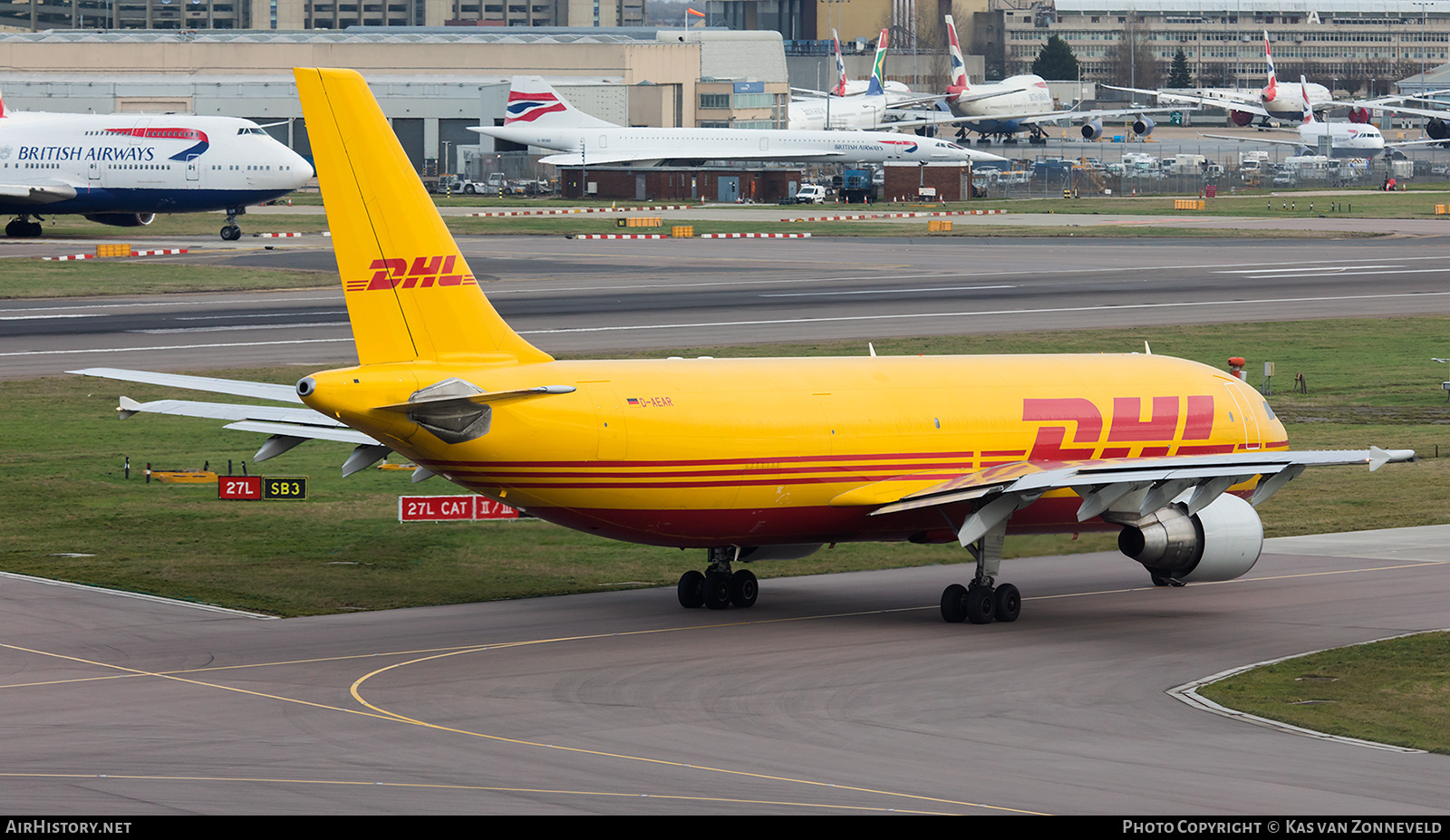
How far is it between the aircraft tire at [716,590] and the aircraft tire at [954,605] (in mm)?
3828

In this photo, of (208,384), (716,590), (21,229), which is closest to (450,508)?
(208,384)

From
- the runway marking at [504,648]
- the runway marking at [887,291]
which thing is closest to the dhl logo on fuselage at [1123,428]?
the runway marking at [504,648]

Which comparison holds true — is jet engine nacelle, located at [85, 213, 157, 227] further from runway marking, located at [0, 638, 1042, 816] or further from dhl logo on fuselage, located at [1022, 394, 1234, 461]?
dhl logo on fuselage, located at [1022, 394, 1234, 461]

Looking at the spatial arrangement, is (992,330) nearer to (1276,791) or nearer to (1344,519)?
(1344,519)

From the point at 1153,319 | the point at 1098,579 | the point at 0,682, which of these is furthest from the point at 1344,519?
the point at 1153,319

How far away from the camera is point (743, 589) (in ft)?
106

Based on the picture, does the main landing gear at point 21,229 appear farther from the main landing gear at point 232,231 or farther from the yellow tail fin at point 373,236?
the yellow tail fin at point 373,236

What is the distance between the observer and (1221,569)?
105ft

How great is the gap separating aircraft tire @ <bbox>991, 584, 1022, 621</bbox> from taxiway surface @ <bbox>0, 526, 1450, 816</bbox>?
325mm

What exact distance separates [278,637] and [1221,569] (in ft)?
52.8

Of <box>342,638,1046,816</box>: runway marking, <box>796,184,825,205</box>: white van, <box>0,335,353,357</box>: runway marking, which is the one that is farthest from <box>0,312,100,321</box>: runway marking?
<box>796,184,825,205</box>: white van

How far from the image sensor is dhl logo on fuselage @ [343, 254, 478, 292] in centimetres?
2852

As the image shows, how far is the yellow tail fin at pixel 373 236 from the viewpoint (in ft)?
93.3

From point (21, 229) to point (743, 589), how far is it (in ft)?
341
